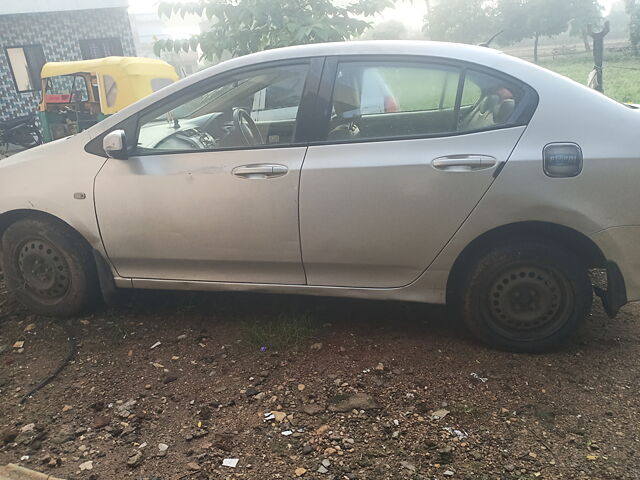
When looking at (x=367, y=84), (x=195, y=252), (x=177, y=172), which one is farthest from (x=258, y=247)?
(x=367, y=84)

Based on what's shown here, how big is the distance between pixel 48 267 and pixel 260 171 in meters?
1.53

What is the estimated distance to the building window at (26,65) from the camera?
50.4 ft

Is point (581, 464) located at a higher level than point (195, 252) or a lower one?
lower

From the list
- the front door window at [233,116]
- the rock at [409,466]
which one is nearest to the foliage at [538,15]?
the front door window at [233,116]

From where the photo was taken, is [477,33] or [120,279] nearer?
[120,279]

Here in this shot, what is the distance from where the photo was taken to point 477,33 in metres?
13.5

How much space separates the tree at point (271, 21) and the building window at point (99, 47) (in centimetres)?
1186

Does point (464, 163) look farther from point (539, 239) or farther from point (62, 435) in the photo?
point (62, 435)

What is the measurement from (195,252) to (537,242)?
72.0 inches

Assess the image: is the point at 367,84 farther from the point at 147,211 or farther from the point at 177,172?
the point at 147,211

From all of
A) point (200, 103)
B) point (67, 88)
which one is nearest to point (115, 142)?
point (200, 103)

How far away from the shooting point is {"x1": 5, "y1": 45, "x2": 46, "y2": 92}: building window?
1538cm

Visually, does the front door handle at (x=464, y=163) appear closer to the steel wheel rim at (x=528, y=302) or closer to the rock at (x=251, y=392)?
the steel wheel rim at (x=528, y=302)

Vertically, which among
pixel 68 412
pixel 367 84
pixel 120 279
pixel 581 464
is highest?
pixel 367 84
